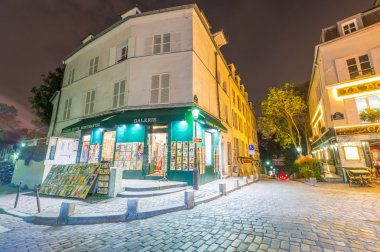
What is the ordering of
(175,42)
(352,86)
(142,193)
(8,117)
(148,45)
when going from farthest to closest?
(8,117), (352,86), (148,45), (175,42), (142,193)

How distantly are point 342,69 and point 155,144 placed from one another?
14.9 meters

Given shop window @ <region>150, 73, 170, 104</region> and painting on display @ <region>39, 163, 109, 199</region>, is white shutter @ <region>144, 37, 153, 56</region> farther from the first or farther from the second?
painting on display @ <region>39, 163, 109, 199</region>

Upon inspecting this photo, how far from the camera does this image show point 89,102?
13680 mm

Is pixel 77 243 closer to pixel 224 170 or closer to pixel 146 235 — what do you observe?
pixel 146 235

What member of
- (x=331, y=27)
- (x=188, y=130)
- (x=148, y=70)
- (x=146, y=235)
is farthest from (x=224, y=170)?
(x=331, y=27)

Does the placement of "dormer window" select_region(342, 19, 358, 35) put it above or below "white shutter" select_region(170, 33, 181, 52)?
above

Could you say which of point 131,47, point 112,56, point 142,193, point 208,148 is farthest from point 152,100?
point 142,193

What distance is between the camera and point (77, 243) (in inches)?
131

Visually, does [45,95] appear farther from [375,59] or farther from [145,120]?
[375,59]

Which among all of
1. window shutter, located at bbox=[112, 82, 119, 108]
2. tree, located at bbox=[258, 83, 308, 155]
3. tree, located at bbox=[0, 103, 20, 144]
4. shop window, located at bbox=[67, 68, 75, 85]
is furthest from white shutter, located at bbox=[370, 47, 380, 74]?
tree, located at bbox=[0, 103, 20, 144]

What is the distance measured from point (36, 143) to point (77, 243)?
9.71m

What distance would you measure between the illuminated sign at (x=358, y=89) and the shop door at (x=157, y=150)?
42.6ft

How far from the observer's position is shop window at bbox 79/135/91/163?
12481mm

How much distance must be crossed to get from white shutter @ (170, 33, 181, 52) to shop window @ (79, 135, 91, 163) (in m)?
9.12
